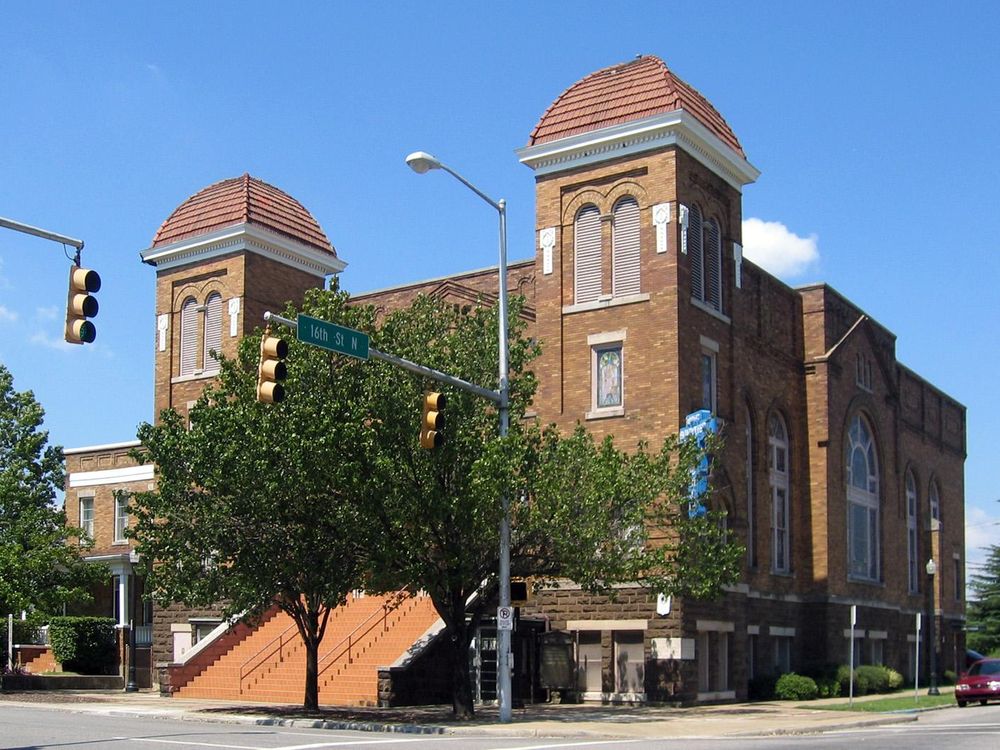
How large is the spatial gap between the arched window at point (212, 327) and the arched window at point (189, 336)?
46cm

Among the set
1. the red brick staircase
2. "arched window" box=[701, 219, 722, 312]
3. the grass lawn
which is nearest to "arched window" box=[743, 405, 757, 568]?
"arched window" box=[701, 219, 722, 312]

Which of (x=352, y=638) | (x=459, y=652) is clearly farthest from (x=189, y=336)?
(x=459, y=652)

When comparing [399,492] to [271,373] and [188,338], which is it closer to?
[271,373]

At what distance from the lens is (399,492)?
26.5 metres

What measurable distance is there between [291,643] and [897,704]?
16454mm

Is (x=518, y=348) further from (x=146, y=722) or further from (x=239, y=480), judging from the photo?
(x=146, y=722)

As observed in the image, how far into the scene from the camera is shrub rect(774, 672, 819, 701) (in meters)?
37.2

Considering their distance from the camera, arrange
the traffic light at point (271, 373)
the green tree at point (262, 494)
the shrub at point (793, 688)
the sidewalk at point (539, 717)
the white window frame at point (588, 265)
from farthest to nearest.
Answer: the shrub at point (793, 688) → the white window frame at point (588, 265) → the green tree at point (262, 494) → the sidewalk at point (539, 717) → the traffic light at point (271, 373)

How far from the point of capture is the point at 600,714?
29656 millimetres

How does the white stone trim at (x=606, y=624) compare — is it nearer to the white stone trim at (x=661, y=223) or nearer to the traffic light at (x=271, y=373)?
the white stone trim at (x=661, y=223)

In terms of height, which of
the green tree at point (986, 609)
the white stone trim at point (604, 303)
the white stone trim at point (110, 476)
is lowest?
the green tree at point (986, 609)

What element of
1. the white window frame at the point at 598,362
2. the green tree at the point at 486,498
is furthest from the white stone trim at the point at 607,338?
the green tree at the point at 486,498

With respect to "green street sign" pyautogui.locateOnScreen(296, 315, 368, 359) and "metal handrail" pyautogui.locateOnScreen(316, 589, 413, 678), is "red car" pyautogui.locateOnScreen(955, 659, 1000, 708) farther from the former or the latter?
"green street sign" pyautogui.locateOnScreen(296, 315, 368, 359)

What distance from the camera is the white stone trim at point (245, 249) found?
4259 centimetres
